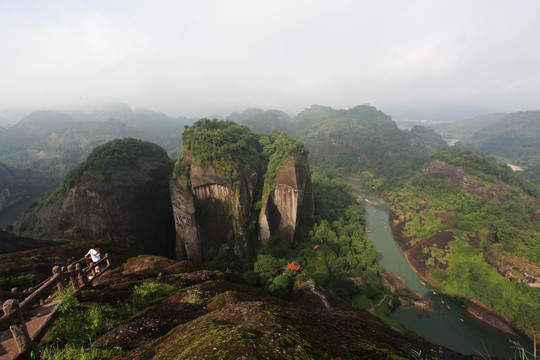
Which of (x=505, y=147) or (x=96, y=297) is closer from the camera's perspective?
(x=96, y=297)

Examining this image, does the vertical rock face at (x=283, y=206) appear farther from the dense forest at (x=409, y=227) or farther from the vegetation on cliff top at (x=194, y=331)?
the vegetation on cliff top at (x=194, y=331)

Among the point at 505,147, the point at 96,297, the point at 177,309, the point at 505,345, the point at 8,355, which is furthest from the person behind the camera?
the point at 505,147

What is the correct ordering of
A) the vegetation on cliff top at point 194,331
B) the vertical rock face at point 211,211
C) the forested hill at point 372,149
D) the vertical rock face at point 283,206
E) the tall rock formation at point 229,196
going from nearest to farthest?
1. the vegetation on cliff top at point 194,331
2. the vertical rock face at point 211,211
3. the tall rock formation at point 229,196
4. the vertical rock face at point 283,206
5. the forested hill at point 372,149

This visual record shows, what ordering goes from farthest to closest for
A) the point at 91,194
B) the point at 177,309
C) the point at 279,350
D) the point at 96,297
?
the point at 91,194, the point at 96,297, the point at 177,309, the point at 279,350

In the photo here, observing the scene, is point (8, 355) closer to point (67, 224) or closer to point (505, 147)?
point (67, 224)

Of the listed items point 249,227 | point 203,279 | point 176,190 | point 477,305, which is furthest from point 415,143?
point 203,279

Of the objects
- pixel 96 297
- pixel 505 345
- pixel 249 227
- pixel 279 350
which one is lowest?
pixel 505 345

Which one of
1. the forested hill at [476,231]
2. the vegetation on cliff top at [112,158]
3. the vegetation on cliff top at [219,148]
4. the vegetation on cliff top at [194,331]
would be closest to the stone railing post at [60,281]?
the vegetation on cliff top at [194,331]

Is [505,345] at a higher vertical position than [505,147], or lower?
lower
